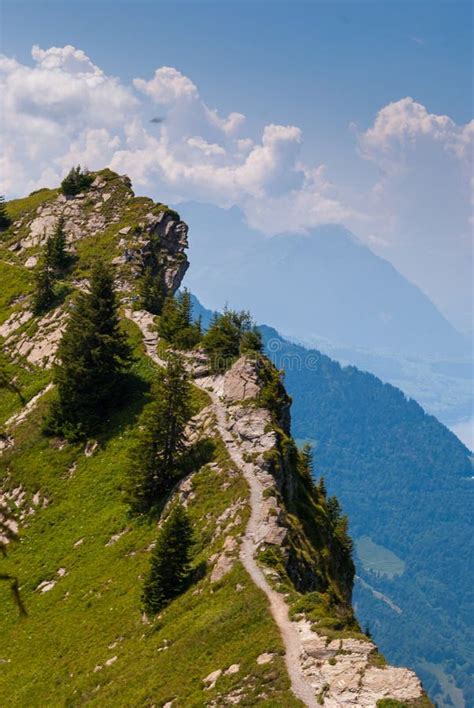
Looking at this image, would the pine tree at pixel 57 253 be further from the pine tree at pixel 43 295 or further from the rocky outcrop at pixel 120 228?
the pine tree at pixel 43 295

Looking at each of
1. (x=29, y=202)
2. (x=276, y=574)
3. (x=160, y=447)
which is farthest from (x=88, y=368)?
(x=29, y=202)

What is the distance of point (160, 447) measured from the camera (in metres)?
55.8

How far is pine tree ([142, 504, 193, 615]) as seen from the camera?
138 ft

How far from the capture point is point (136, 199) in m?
126

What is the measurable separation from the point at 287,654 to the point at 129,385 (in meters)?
45.5

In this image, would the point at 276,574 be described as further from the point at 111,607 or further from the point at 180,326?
the point at 180,326

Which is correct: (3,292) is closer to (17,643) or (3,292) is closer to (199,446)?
(199,446)

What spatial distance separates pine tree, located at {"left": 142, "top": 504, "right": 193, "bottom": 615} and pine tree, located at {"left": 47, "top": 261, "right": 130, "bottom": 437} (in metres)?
27.3

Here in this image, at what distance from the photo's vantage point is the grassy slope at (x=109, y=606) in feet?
110

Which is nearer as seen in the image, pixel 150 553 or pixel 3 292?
pixel 150 553

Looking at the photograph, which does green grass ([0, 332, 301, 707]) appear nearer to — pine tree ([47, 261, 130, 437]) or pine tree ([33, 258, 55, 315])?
pine tree ([47, 261, 130, 437])

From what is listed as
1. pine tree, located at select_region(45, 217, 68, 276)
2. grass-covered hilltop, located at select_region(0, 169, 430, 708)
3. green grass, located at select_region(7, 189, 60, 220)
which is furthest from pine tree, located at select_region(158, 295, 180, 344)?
green grass, located at select_region(7, 189, 60, 220)

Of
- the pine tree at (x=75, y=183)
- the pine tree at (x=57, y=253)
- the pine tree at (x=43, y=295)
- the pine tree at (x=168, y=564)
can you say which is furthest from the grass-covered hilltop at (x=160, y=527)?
the pine tree at (x=75, y=183)

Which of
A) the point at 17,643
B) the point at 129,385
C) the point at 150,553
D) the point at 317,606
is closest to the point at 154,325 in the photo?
the point at 129,385
